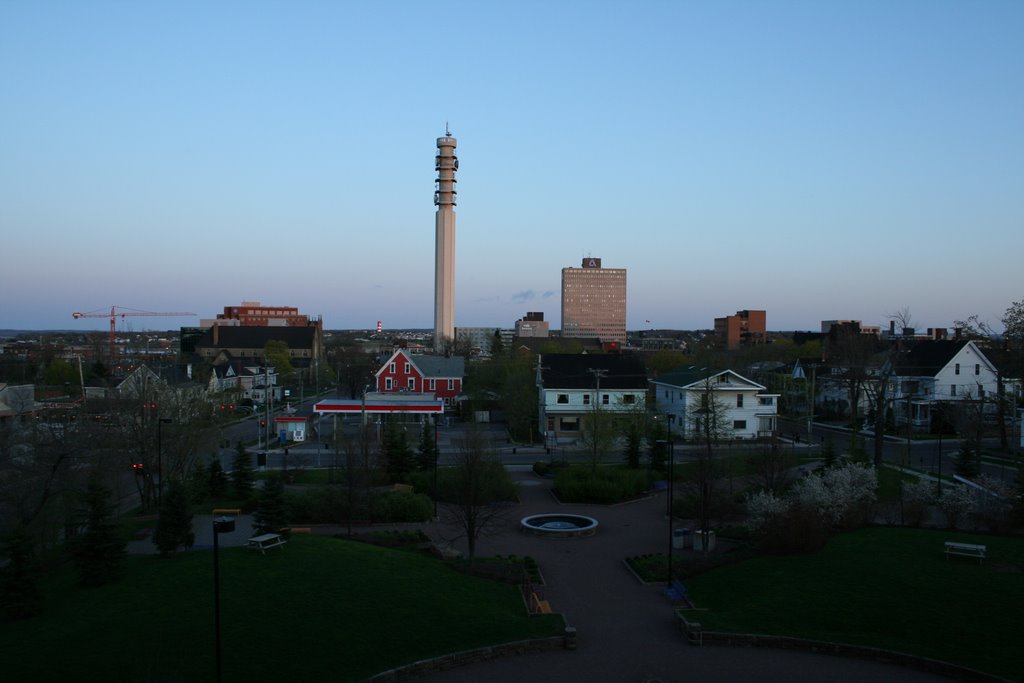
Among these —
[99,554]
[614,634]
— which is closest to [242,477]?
[99,554]

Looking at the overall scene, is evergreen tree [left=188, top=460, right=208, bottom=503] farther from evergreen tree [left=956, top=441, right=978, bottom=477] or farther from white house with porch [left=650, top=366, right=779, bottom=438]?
evergreen tree [left=956, top=441, right=978, bottom=477]

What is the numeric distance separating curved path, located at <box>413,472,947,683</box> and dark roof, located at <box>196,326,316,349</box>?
93.3m

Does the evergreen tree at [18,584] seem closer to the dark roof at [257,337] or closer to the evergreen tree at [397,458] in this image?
the evergreen tree at [397,458]

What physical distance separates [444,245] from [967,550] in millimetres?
93023

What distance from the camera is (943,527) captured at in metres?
24.8

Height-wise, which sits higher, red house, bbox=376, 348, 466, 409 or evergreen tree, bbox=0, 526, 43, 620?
red house, bbox=376, 348, 466, 409

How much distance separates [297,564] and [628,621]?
8.92 meters

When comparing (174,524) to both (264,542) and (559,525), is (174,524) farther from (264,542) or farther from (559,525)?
(559,525)

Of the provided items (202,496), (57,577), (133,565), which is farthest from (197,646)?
(202,496)

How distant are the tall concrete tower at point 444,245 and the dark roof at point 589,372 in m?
54.6

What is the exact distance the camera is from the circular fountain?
1035 inches

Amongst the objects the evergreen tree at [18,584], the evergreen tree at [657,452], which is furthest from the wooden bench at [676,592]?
the evergreen tree at [657,452]

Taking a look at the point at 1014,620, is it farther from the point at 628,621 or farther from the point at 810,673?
the point at 628,621

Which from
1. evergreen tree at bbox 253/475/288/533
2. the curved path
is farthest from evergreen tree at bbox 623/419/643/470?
evergreen tree at bbox 253/475/288/533
